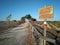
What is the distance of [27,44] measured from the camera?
640 centimetres

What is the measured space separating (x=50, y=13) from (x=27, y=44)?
7.85 ft

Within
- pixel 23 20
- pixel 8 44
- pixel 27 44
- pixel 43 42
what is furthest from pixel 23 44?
pixel 23 20

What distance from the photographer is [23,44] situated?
649cm

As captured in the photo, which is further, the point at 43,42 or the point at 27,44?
the point at 27,44

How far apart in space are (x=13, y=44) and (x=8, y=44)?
0.82ft

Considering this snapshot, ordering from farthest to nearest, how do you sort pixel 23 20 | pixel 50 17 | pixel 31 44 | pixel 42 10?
pixel 23 20 → pixel 31 44 → pixel 42 10 → pixel 50 17

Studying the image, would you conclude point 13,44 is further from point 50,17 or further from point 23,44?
point 50,17

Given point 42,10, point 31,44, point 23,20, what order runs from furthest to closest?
point 23,20
point 31,44
point 42,10

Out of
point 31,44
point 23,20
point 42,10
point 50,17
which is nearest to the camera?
point 50,17

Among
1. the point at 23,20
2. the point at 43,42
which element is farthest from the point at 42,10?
the point at 23,20

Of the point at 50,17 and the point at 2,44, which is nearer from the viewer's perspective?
the point at 50,17

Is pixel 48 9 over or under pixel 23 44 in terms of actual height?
over

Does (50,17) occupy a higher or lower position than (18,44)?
higher

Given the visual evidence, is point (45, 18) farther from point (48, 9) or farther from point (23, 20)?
point (23, 20)
